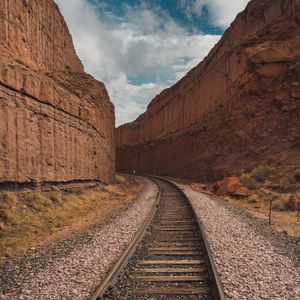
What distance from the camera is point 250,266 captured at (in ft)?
22.2

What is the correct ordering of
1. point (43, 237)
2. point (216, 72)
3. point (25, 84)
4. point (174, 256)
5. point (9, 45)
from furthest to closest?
point (216, 72) → point (9, 45) → point (25, 84) → point (43, 237) → point (174, 256)

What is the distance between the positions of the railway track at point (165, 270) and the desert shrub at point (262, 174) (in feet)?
55.7

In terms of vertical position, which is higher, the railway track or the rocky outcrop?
the rocky outcrop

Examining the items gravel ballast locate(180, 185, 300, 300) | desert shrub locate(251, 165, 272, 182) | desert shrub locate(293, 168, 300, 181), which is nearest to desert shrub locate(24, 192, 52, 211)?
gravel ballast locate(180, 185, 300, 300)

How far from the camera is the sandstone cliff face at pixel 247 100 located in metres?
30.8

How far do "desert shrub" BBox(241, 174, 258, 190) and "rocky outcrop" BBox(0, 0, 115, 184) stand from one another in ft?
37.6

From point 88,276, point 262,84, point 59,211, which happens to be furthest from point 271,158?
point 88,276

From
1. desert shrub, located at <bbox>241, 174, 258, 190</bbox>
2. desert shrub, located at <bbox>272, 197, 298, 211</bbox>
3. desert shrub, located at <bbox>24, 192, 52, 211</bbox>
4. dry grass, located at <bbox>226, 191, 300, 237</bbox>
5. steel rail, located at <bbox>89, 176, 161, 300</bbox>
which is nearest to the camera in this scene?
steel rail, located at <bbox>89, 176, 161, 300</bbox>

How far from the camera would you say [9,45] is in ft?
51.0

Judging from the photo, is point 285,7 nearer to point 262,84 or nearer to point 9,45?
point 262,84

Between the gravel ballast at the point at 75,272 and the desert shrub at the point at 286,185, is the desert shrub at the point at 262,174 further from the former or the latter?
the gravel ballast at the point at 75,272

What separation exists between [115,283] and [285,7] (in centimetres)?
3737

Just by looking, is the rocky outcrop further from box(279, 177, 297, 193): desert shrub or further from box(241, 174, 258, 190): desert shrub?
box(279, 177, 297, 193): desert shrub

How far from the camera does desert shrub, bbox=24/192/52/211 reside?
12974 millimetres
